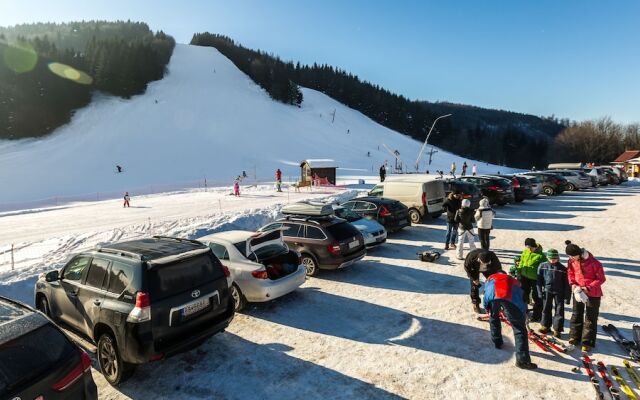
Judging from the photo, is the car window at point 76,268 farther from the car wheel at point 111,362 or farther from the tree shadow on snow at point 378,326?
the tree shadow on snow at point 378,326

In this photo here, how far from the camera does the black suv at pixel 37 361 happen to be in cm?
336

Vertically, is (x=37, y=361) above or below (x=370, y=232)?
above

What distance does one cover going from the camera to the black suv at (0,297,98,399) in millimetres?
3357

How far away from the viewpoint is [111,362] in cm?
545

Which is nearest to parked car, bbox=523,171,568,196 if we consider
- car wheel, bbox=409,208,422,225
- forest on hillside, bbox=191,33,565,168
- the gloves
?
car wheel, bbox=409,208,422,225

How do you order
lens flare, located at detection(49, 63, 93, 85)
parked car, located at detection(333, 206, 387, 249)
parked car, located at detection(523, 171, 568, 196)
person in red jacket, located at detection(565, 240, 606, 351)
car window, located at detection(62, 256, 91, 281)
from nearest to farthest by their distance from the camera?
person in red jacket, located at detection(565, 240, 606, 351) → car window, located at detection(62, 256, 91, 281) → parked car, located at detection(333, 206, 387, 249) → parked car, located at detection(523, 171, 568, 196) → lens flare, located at detection(49, 63, 93, 85)

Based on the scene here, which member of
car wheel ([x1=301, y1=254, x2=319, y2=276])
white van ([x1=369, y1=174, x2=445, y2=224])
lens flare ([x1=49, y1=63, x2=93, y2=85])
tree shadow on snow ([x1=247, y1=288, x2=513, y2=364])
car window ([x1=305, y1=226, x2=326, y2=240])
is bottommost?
tree shadow on snow ([x1=247, y1=288, x2=513, y2=364])

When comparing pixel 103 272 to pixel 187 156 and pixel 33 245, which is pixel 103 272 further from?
pixel 187 156

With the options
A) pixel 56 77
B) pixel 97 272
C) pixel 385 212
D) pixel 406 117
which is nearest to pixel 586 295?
pixel 97 272

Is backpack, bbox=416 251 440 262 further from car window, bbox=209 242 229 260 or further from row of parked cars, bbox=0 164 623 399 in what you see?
car window, bbox=209 242 229 260

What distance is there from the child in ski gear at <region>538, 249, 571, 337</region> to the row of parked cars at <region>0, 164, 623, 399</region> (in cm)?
475

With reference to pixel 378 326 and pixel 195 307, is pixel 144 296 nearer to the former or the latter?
pixel 195 307

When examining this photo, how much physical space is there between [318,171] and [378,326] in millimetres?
27255

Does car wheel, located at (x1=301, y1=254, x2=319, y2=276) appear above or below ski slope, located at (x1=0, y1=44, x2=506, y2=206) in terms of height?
below
